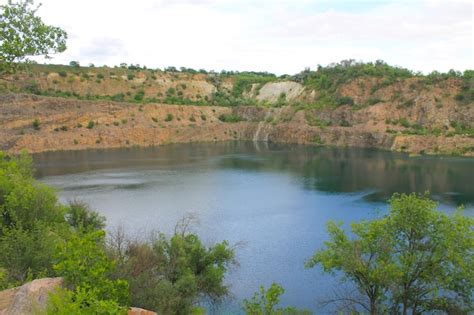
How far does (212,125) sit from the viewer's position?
87.9 meters

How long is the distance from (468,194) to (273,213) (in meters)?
18.6

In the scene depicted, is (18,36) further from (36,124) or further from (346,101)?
(346,101)

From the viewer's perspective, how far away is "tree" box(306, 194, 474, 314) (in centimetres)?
1734

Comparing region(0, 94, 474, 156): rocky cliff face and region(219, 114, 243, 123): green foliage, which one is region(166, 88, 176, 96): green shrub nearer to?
region(0, 94, 474, 156): rocky cliff face

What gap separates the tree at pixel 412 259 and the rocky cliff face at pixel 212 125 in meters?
52.4

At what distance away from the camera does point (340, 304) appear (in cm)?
2156

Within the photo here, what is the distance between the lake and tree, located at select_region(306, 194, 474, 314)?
4608 millimetres

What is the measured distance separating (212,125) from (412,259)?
236 ft

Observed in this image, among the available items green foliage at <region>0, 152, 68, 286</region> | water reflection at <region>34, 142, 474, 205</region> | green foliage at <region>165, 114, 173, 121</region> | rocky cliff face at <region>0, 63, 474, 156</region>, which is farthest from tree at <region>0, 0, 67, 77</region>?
green foliage at <region>165, 114, 173, 121</region>

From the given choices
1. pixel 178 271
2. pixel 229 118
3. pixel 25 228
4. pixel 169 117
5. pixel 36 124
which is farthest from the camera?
pixel 229 118

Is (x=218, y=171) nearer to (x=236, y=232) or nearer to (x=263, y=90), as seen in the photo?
(x=236, y=232)

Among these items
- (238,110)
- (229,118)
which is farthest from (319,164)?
(238,110)

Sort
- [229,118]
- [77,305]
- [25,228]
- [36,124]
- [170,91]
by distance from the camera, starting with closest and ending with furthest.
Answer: [77,305]
[25,228]
[36,124]
[229,118]
[170,91]

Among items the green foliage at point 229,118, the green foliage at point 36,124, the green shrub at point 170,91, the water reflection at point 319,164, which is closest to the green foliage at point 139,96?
the green shrub at point 170,91
